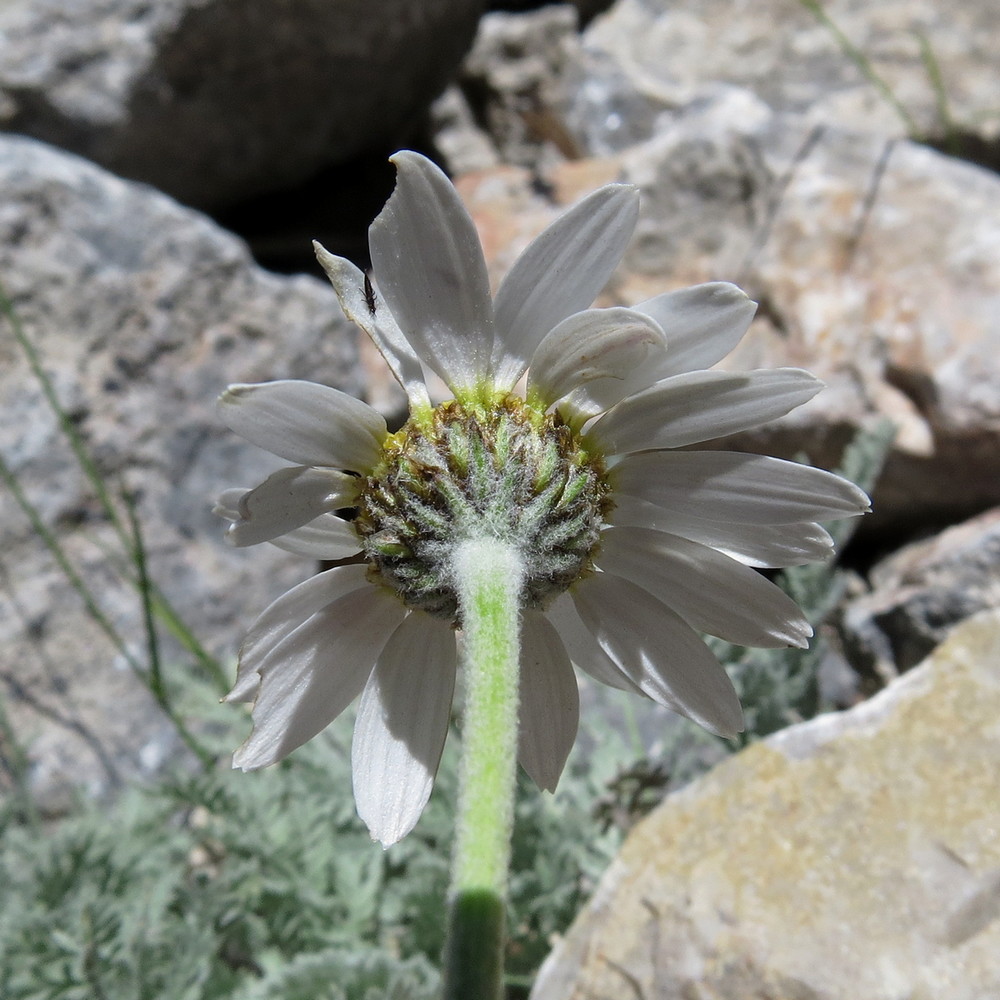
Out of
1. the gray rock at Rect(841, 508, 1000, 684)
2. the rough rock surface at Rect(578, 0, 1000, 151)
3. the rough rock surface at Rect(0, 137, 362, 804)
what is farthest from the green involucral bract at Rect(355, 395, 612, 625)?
the rough rock surface at Rect(578, 0, 1000, 151)

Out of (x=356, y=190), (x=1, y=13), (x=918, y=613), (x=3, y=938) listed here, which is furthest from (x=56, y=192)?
(x=918, y=613)

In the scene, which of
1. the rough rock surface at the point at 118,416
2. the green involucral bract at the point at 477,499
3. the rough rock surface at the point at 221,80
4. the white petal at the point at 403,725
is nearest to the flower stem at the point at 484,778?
the green involucral bract at the point at 477,499

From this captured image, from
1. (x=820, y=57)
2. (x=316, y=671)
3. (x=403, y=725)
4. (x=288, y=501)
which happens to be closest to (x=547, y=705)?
(x=403, y=725)

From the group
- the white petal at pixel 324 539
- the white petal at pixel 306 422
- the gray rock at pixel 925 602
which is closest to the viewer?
the white petal at pixel 306 422

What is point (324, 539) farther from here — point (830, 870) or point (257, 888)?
point (257, 888)

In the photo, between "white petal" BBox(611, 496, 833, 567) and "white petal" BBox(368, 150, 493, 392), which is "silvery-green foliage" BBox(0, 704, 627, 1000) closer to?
"white petal" BBox(611, 496, 833, 567)

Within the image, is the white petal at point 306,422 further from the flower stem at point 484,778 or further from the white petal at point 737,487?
the white petal at point 737,487
